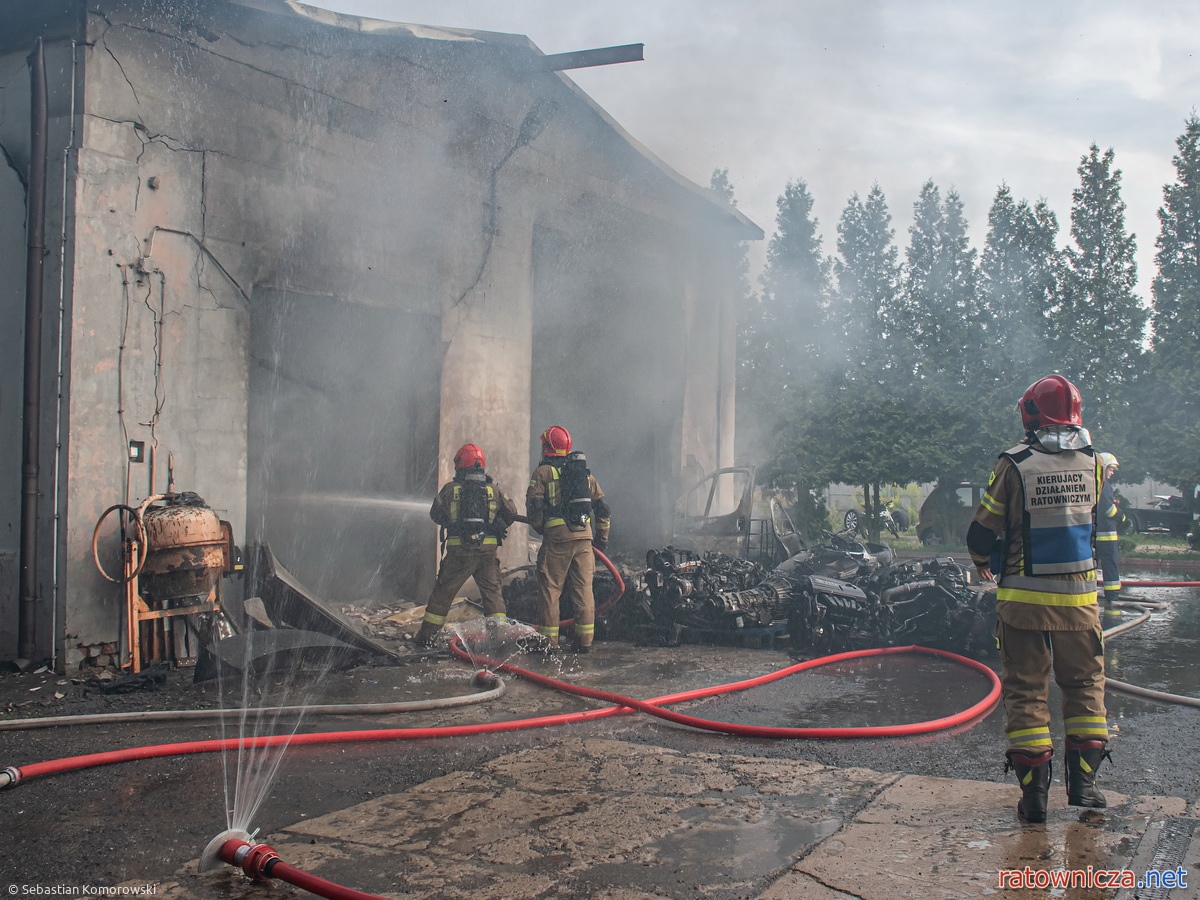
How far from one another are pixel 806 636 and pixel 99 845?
544cm

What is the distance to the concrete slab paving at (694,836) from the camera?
2.87 meters

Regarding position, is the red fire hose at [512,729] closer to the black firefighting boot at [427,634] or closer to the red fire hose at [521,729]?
the red fire hose at [521,729]

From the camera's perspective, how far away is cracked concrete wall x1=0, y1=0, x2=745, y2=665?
21.7ft

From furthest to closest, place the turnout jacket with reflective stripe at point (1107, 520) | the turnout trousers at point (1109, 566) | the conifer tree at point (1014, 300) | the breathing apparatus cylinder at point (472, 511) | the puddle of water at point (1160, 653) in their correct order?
the conifer tree at point (1014, 300), the turnout trousers at point (1109, 566), the turnout jacket with reflective stripe at point (1107, 520), the breathing apparatus cylinder at point (472, 511), the puddle of water at point (1160, 653)

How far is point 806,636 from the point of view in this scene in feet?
24.6

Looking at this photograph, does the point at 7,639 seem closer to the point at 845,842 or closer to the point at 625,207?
the point at 845,842

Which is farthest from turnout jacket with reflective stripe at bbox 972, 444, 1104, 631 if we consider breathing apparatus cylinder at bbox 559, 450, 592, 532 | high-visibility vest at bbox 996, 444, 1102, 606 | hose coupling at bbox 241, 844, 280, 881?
breathing apparatus cylinder at bbox 559, 450, 592, 532

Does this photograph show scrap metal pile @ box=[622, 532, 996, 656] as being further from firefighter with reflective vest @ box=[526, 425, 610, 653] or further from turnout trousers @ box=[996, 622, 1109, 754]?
turnout trousers @ box=[996, 622, 1109, 754]

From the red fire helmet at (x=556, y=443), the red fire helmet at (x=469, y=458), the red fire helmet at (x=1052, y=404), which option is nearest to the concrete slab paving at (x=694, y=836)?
the red fire helmet at (x=1052, y=404)

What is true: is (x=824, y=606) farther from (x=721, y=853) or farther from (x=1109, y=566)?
(x=721, y=853)

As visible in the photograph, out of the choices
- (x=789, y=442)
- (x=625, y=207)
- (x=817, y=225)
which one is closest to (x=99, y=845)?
(x=625, y=207)

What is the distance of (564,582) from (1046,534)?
15.3 feet

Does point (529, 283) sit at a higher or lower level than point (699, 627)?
higher

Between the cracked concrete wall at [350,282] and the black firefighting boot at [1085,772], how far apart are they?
5.96 metres
